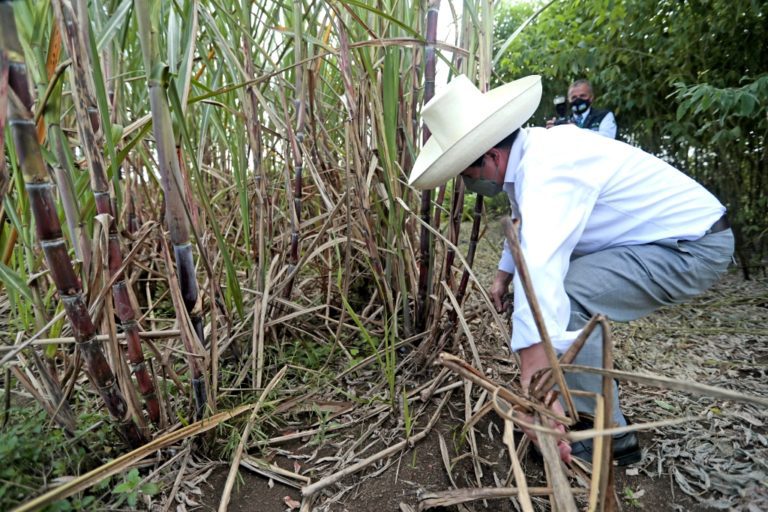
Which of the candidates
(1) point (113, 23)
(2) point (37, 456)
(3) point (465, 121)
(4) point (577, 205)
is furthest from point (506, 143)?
(2) point (37, 456)

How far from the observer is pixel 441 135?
116cm

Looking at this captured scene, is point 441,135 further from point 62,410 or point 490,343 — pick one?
point 62,410

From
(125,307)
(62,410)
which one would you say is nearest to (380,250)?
(125,307)

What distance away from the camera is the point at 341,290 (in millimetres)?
1331

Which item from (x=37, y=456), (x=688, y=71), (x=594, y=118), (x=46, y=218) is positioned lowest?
(x=37, y=456)

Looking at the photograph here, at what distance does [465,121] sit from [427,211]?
0.97 ft

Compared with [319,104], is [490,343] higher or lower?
lower

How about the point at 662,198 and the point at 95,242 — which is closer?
the point at 95,242

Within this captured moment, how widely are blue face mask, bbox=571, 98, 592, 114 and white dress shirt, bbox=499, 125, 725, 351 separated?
1915 mm

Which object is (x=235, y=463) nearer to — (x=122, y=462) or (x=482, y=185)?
(x=122, y=462)

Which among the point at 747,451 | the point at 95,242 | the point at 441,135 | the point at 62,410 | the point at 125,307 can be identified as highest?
the point at 441,135

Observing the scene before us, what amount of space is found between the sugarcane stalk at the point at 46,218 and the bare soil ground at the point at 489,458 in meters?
0.35

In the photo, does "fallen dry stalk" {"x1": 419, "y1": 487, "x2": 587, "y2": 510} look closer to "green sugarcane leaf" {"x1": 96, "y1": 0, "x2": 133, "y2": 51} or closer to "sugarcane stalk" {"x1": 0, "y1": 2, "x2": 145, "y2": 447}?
"sugarcane stalk" {"x1": 0, "y1": 2, "x2": 145, "y2": 447}

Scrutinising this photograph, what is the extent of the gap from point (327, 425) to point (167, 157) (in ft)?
2.60
